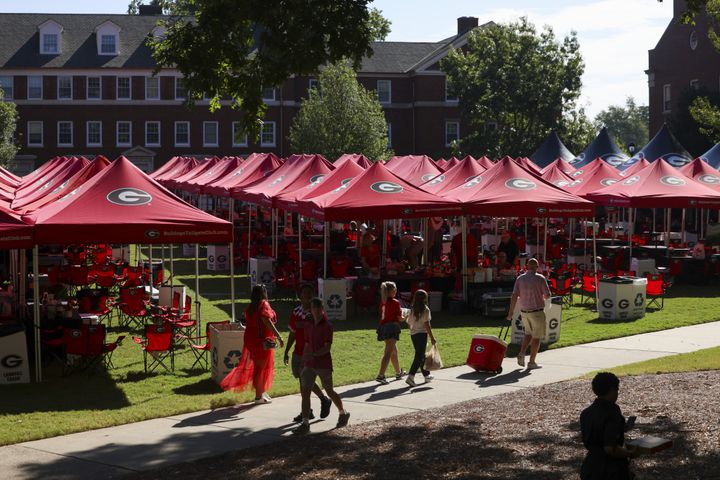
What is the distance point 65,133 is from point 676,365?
6798 centimetres

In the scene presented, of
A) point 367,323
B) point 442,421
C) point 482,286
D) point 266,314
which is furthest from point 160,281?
point 442,421

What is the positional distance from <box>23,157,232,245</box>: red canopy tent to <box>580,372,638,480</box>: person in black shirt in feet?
30.5

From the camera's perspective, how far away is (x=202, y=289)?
93.1ft

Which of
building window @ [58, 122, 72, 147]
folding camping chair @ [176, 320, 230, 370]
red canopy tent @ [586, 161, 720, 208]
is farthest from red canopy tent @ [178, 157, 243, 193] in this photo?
building window @ [58, 122, 72, 147]

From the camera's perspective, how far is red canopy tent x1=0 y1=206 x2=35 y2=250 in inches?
597

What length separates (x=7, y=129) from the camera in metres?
71.0

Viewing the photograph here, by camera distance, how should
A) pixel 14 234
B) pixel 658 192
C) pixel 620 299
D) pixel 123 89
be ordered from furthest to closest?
pixel 123 89 → pixel 658 192 → pixel 620 299 → pixel 14 234

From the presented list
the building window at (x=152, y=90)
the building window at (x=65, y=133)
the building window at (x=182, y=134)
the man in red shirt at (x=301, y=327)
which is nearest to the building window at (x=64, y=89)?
the building window at (x=65, y=133)

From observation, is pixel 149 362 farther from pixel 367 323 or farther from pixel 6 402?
pixel 367 323

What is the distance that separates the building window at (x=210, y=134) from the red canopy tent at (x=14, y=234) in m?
65.2

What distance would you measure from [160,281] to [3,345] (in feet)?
31.8

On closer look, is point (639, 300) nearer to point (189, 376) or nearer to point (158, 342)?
point (189, 376)

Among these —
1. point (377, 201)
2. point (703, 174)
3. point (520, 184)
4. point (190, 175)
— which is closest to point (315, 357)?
point (377, 201)

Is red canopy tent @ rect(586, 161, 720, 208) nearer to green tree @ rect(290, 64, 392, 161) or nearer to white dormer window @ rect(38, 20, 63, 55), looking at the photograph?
green tree @ rect(290, 64, 392, 161)
